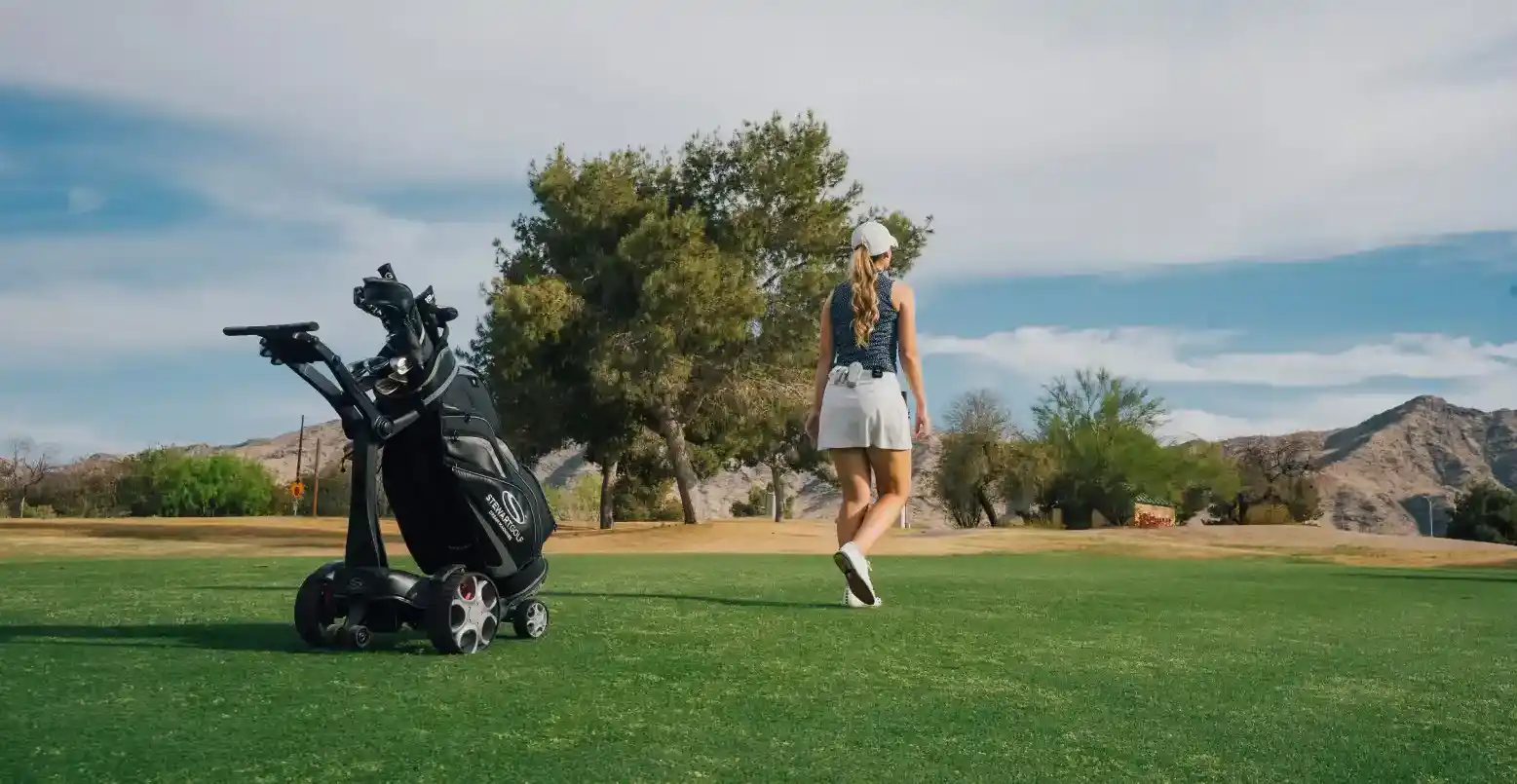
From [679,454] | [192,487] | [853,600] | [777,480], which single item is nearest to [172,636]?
[853,600]

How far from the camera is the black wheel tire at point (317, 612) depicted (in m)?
4.85

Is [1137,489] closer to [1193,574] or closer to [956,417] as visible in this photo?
[956,417]

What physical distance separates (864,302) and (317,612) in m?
3.48

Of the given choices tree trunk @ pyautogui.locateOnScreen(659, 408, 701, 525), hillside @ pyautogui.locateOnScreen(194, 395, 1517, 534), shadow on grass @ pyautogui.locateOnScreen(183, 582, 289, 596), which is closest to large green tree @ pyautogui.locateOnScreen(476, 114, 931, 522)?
tree trunk @ pyautogui.locateOnScreen(659, 408, 701, 525)

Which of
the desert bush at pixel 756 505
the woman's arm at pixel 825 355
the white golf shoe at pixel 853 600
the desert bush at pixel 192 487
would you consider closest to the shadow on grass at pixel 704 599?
the white golf shoe at pixel 853 600

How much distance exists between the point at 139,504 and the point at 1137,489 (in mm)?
44897

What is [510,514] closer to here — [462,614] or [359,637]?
[462,614]

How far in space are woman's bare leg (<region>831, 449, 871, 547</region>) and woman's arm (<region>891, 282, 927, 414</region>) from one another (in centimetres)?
48

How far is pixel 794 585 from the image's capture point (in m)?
9.05

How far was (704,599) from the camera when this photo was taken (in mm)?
7492

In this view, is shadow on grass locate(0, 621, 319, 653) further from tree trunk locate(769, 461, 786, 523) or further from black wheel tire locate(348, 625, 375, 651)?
tree trunk locate(769, 461, 786, 523)

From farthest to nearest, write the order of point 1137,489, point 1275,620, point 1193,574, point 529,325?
point 1137,489, point 529,325, point 1193,574, point 1275,620

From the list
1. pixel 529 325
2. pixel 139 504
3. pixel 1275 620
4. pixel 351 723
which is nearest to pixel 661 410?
pixel 529 325

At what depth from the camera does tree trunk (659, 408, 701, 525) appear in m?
31.9
